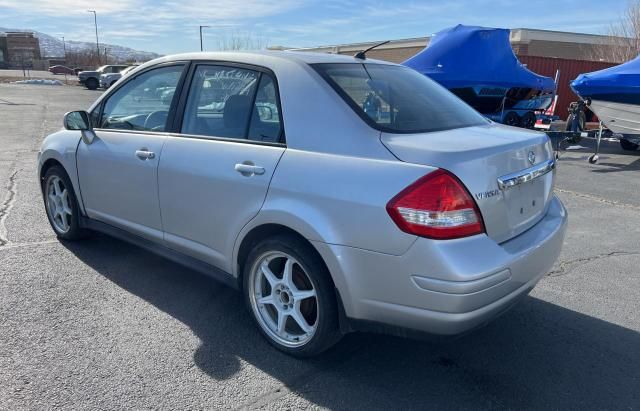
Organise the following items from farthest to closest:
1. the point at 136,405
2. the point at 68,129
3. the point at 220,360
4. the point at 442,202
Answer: the point at 68,129
the point at 220,360
the point at 136,405
the point at 442,202

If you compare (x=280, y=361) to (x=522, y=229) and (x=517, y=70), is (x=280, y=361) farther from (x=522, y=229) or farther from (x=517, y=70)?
(x=517, y=70)

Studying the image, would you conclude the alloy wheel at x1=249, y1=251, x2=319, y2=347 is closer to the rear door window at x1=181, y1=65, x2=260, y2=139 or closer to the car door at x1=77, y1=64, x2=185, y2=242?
the rear door window at x1=181, y1=65, x2=260, y2=139

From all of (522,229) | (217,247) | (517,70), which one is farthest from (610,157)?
(217,247)

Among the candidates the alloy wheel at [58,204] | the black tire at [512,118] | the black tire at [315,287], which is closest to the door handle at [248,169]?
the black tire at [315,287]

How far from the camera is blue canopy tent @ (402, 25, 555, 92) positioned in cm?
1298

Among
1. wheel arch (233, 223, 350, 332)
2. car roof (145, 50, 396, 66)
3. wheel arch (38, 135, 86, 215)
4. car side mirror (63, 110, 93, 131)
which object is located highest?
car roof (145, 50, 396, 66)

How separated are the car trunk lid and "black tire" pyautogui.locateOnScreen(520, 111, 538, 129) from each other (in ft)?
40.7

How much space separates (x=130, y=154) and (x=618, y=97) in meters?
10.9

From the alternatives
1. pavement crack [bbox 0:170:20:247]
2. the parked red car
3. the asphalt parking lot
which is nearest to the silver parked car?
the asphalt parking lot

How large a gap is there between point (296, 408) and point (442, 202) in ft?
4.13

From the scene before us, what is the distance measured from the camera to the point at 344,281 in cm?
260

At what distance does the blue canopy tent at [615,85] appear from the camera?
10812 mm

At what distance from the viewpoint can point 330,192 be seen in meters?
2.59

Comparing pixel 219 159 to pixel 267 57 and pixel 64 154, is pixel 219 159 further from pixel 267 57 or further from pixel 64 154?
pixel 64 154
